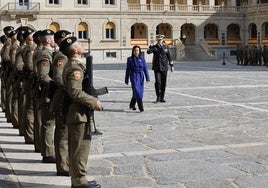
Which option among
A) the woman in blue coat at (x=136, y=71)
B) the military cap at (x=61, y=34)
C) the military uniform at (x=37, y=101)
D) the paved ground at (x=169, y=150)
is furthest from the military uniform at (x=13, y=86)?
the woman in blue coat at (x=136, y=71)

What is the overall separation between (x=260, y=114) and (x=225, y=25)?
152ft

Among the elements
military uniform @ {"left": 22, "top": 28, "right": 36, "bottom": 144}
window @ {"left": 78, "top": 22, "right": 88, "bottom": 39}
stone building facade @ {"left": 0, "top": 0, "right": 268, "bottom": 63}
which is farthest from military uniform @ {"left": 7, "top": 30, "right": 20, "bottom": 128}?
window @ {"left": 78, "top": 22, "right": 88, "bottom": 39}

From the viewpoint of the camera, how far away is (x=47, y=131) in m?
7.55

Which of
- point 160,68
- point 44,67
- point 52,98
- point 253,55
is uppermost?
point 253,55

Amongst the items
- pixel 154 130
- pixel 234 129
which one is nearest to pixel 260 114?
pixel 234 129

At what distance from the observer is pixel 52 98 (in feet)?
22.2

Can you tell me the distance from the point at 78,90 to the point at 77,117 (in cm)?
31

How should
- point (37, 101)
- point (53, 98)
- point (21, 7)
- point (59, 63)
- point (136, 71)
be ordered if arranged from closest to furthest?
point (53, 98), point (59, 63), point (37, 101), point (136, 71), point (21, 7)

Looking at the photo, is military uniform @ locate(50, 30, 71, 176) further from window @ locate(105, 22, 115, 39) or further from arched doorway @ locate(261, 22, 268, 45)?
arched doorway @ locate(261, 22, 268, 45)

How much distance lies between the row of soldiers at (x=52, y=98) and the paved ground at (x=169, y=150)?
371mm

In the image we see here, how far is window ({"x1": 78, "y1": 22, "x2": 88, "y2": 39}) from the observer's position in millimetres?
51500

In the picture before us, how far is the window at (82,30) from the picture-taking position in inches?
2028

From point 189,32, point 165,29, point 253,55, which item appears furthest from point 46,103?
point 189,32

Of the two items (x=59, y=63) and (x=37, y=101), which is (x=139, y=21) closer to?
(x=37, y=101)
